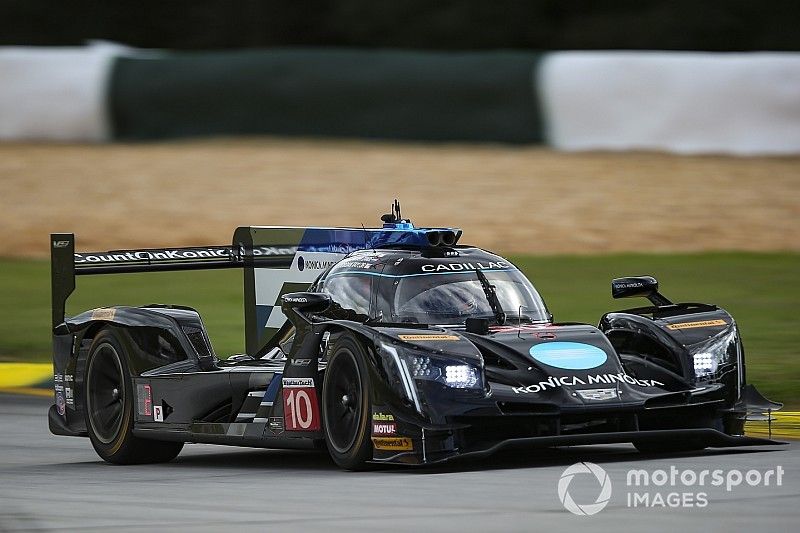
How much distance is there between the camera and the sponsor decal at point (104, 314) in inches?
431

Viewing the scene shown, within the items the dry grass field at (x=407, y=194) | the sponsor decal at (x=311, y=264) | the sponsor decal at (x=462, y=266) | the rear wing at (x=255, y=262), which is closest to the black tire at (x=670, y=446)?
the sponsor decal at (x=462, y=266)

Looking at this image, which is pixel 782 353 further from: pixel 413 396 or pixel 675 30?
pixel 675 30

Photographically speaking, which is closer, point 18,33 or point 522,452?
point 522,452

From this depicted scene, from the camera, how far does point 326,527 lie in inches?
275

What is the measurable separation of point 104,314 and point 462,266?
2.59 metres

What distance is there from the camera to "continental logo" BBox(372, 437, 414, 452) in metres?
8.57

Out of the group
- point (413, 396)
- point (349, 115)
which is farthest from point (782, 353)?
point (349, 115)

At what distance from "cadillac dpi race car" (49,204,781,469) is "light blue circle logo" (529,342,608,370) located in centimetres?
1

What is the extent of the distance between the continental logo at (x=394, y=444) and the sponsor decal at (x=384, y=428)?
3 cm

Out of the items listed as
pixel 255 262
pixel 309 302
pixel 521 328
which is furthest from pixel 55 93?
pixel 521 328

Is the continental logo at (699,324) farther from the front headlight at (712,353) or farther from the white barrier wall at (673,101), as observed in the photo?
the white barrier wall at (673,101)

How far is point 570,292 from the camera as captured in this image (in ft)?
62.1

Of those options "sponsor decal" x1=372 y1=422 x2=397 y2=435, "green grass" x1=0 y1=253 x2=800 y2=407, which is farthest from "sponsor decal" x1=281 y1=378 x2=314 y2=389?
"green grass" x1=0 y1=253 x2=800 y2=407

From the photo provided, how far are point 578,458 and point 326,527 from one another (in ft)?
8.77
